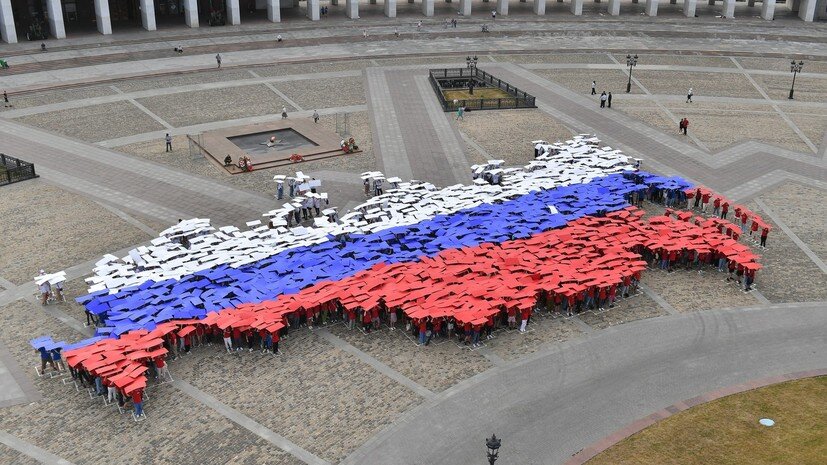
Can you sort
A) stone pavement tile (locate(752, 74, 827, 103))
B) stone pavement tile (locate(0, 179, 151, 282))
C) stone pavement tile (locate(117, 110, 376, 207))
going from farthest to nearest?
stone pavement tile (locate(752, 74, 827, 103)) → stone pavement tile (locate(117, 110, 376, 207)) → stone pavement tile (locate(0, 179, 151, 282))

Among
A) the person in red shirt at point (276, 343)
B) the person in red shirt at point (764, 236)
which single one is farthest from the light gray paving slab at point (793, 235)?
the person in red shirt at point (276, 343)

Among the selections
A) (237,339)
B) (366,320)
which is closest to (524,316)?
(366,320)

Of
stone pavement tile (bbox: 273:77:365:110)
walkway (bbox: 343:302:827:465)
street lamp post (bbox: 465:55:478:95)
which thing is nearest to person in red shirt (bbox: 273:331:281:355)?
walkway (bbox: 343:302:827:465)

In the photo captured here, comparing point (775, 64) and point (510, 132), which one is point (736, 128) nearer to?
point (510, 132)

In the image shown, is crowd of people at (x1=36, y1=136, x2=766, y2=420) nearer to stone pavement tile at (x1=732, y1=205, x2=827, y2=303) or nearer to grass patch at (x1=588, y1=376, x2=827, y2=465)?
stone pavement tile at (x1=732, y1=205, x2=827, y2=303)

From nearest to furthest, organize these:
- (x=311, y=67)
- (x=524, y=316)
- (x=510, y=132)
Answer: (x=524, y=316), (x=510, y=132), (x=311, y=67)

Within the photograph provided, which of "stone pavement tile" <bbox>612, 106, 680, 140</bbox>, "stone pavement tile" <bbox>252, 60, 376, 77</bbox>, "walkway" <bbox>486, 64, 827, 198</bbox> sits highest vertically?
"stone pavement tile" <bbox>252, 60, 376, 77</bbox>

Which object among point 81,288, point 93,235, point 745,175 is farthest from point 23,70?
point 745,175
